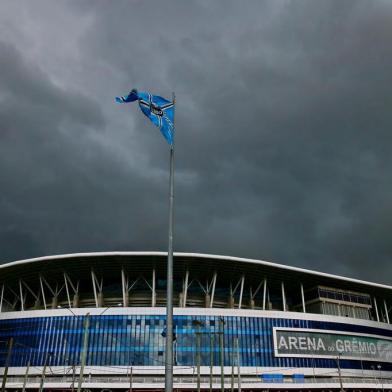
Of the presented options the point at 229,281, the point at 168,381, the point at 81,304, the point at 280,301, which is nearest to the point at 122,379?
the point at 81,304

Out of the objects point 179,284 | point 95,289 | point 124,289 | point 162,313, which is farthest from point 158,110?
point 179,284

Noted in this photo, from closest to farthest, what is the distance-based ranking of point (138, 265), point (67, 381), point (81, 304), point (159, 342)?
1. point (67, 381)
2. point (159, 342)
3. point (138, 265)
4. point (81, 304)

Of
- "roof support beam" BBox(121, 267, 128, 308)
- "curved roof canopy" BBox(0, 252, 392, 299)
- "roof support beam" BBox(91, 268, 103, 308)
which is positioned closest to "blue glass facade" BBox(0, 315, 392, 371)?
"roof support beam" BBox(121, 267, 128, 308)

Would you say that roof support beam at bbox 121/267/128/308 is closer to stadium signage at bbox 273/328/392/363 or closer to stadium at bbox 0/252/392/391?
stadium at bbox 0/252/392/391

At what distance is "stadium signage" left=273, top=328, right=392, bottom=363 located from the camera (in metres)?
96.9

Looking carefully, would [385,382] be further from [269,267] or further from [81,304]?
[81,304]

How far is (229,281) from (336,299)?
87.8 feet

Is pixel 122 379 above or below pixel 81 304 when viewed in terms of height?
below

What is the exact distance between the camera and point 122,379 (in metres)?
87.5

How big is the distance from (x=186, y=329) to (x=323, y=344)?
30.6 metres

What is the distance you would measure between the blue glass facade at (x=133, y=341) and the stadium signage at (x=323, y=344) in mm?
1398

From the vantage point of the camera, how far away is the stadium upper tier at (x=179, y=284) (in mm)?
98812

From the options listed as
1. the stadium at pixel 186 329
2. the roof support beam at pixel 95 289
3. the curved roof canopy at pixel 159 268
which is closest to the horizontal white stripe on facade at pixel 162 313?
the stadium at pixel 186 329

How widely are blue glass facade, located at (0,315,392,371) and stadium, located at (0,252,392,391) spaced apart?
0.20 m
